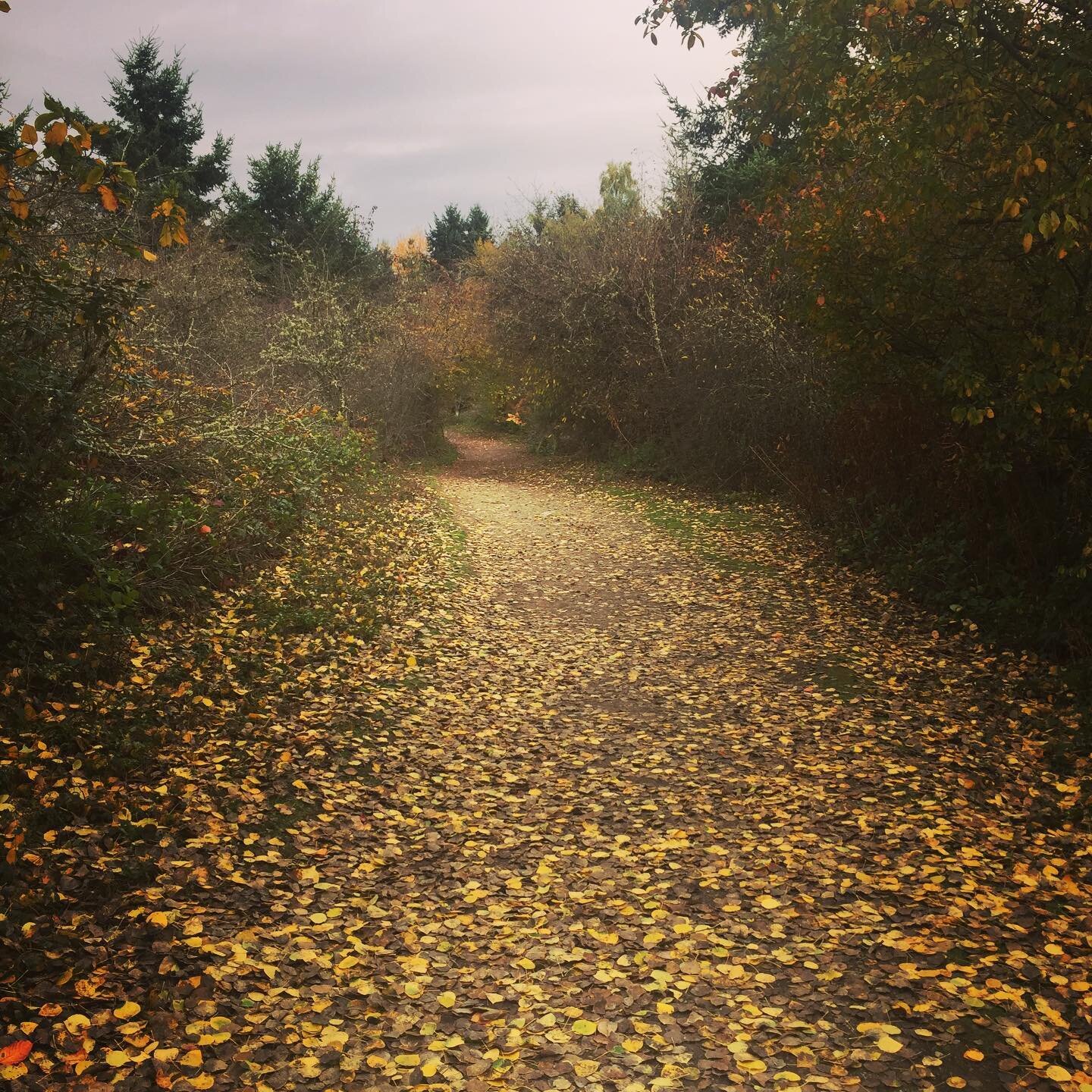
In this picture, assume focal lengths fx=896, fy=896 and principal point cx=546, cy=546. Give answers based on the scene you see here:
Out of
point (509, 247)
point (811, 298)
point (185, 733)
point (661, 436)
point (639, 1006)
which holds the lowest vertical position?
point (639, 1006)

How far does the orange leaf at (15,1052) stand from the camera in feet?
10.9

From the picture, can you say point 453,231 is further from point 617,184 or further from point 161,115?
point 161,115

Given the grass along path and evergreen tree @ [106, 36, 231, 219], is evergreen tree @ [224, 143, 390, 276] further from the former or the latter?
the grass along path

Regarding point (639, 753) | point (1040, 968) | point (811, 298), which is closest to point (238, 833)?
point (639, 753)

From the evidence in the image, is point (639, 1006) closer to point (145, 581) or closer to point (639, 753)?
point (639, 753)

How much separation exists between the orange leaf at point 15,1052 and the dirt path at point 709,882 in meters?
1.28

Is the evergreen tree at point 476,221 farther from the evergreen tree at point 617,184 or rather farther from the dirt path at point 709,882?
the dirt path at point 709,882

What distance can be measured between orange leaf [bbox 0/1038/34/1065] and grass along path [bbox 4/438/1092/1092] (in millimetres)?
88

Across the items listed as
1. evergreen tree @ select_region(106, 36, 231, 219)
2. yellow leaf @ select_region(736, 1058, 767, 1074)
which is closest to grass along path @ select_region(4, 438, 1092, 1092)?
yellow leaf @ select_region(736, 1058, 767, 1074)

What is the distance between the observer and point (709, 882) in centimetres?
508

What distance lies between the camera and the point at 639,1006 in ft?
13.4

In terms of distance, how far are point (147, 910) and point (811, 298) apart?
8.05m

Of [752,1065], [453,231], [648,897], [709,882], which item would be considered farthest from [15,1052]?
[453,231]

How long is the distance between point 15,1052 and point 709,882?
3.39 metres
